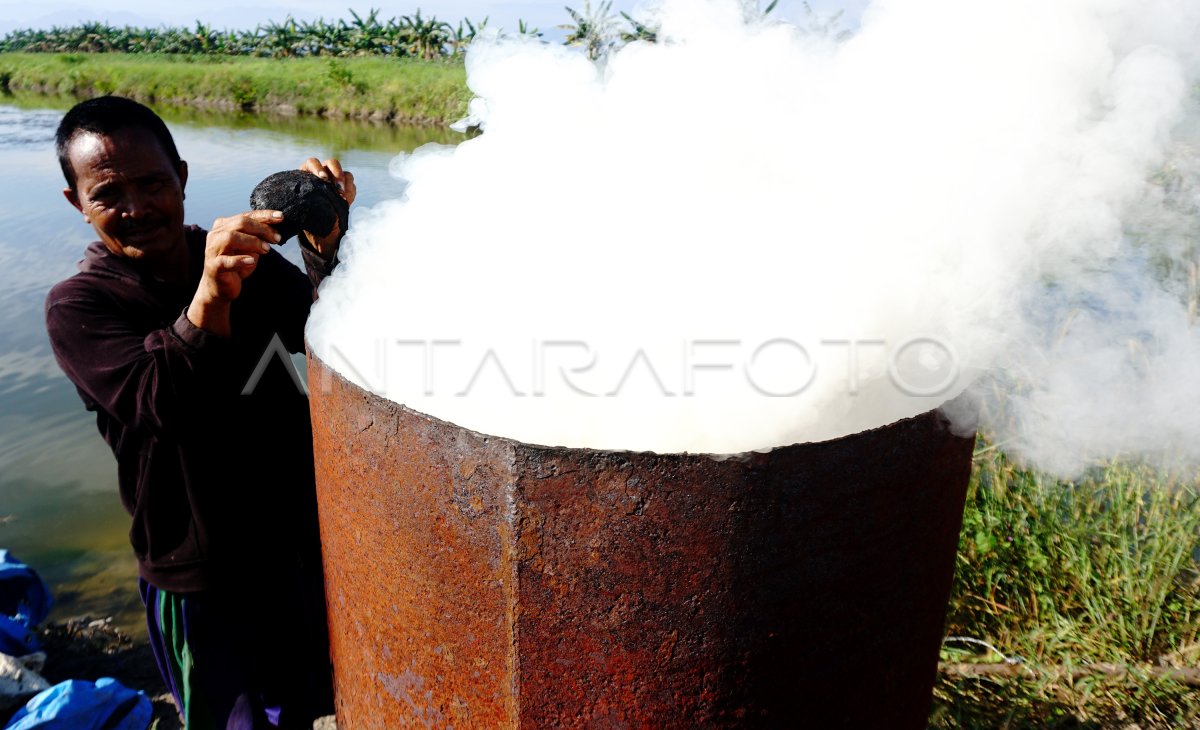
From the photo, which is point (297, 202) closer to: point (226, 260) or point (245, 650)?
point (226, 260)

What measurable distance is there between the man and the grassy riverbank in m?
17.3

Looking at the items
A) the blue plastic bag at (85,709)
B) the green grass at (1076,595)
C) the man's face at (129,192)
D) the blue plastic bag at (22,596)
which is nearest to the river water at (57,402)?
the blue plastic bag at (22,596)

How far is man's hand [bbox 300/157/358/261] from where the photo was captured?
2.00 metres

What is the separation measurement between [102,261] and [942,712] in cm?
260

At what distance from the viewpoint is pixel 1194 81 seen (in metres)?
1.65

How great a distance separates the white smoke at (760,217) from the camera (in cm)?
143

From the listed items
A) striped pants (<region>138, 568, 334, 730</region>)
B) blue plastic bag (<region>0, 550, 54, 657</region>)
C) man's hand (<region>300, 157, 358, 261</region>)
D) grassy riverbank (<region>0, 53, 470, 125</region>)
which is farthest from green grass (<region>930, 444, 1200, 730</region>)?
grassy riverbank (<region>0, 53, 470, 125</region>)

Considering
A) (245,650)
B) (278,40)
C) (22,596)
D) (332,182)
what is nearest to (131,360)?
(332,182)

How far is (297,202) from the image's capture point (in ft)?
5.65

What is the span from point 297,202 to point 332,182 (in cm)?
38

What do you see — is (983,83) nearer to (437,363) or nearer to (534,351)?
(534,351)

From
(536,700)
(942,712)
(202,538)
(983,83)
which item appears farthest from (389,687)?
(942,712)

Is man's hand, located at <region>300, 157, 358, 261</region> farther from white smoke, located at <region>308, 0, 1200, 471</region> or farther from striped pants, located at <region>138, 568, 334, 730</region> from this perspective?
striped pants, located at <region>138, 568, 334, 730</region>

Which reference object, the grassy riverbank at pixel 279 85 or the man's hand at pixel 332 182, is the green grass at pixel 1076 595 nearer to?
the man's hand at pixel 332 182
